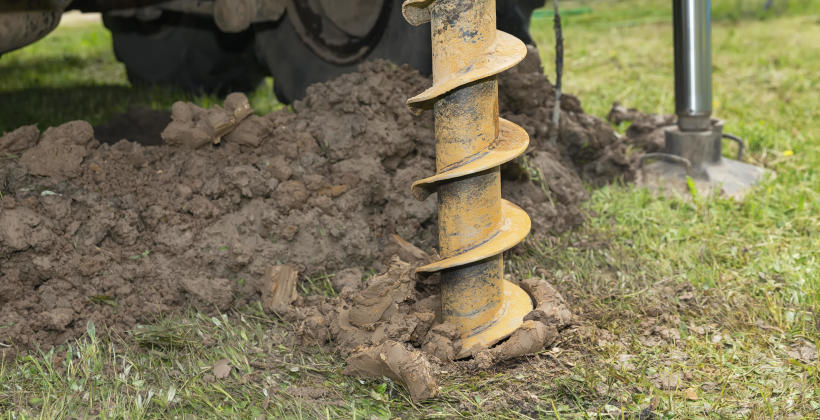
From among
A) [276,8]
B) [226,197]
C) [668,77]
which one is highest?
[276,8]

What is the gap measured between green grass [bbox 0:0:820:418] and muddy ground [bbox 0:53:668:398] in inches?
3.7

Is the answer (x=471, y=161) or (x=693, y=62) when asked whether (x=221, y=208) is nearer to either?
(x=471, y=161)

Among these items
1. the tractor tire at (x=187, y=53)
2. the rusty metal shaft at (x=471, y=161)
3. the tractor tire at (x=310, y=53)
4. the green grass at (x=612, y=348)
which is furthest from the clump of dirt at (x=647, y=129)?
the tractor tire at (x=187, y=53)

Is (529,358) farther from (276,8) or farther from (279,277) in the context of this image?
A: (276,8)

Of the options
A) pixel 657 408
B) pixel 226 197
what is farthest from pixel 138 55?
pixel 657 408

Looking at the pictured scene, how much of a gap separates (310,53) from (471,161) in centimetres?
151

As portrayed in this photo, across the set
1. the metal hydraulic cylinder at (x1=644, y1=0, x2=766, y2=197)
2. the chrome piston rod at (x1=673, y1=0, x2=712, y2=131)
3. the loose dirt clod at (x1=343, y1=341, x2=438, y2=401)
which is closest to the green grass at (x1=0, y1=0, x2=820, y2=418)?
the loose dirt clod at (x1=343, y1=341, x2=438, y2=401)

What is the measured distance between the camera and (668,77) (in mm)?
4754

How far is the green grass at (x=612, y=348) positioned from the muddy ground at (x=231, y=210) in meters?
0.09

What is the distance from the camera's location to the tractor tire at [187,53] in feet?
13.4

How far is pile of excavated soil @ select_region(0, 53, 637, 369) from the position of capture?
6.65 feet

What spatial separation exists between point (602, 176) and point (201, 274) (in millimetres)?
1637

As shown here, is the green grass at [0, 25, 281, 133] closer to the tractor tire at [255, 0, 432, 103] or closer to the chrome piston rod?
the tractor tire at [255, 0, 432, 103]

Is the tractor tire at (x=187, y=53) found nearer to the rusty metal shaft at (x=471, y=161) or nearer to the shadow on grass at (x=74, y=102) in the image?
the shadow on grass at (x=74, y=102)
